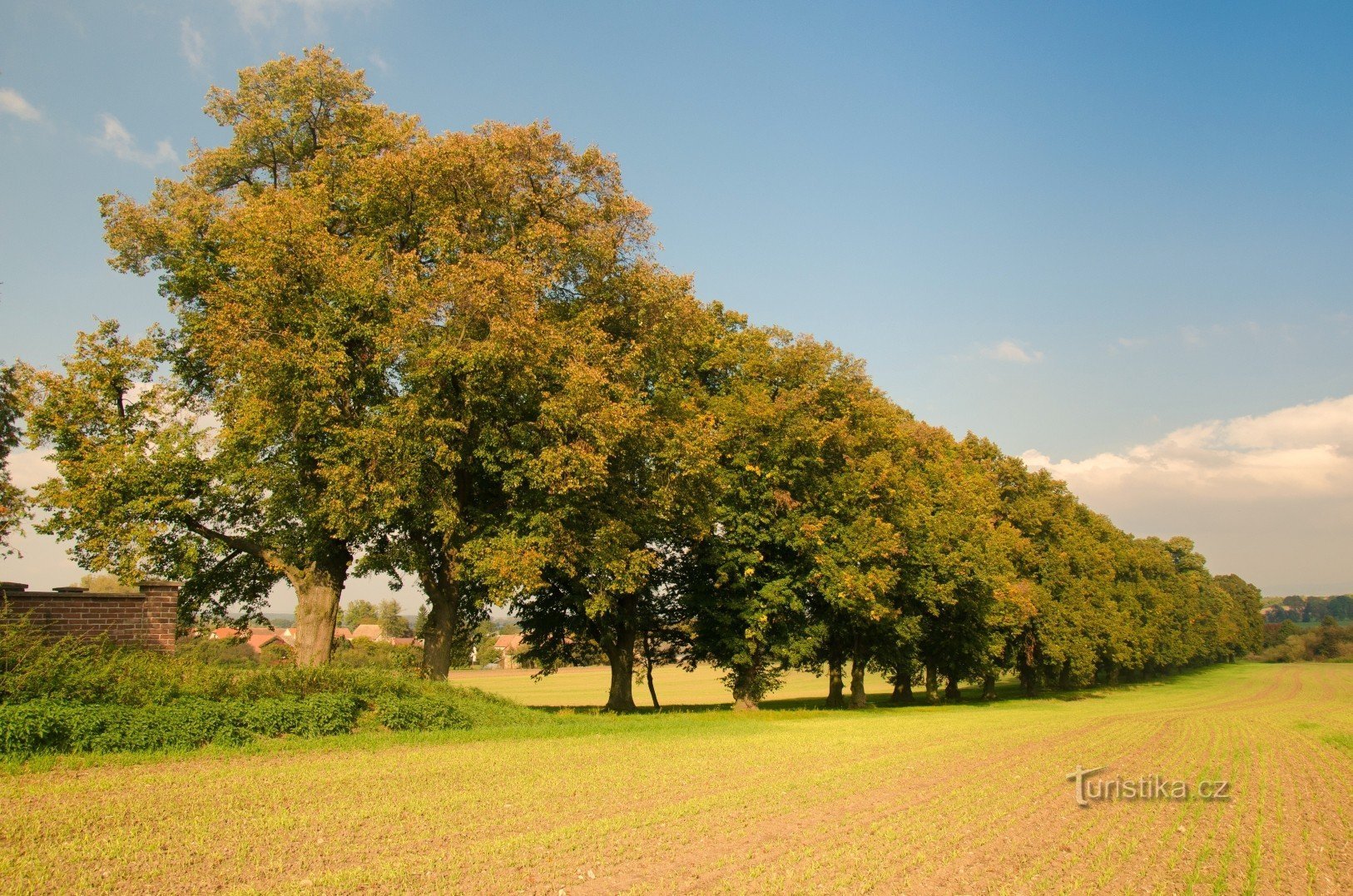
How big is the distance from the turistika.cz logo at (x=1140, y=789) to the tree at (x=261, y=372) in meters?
18.7

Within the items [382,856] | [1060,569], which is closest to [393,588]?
[382,856]

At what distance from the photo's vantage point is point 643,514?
94.0ft

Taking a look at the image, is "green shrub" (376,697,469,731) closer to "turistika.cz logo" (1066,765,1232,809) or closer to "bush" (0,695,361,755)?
"bush" (0,695,361,755)

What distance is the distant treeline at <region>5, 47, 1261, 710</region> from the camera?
2347 centimetres

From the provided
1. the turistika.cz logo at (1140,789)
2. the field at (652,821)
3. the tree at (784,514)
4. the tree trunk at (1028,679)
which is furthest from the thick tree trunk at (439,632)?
the tree trunk at (1028,679)

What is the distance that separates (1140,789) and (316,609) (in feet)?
74.9

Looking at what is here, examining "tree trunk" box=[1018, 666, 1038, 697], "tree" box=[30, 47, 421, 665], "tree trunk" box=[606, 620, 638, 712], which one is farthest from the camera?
"tree trunk" box=[1018, 666, 1038, 697]

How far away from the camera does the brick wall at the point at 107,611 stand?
1809 centimetres

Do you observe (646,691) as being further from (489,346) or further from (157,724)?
(157,724)

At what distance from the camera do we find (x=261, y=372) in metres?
23.1

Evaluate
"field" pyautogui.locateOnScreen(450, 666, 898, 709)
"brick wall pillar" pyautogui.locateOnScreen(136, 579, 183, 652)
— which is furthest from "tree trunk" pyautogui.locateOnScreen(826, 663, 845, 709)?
"brick wall pillar" pyautogui.locateOnScreen(136, 579, 183, 652)

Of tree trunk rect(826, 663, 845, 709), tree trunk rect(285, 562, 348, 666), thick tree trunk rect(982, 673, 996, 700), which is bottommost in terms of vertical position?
thick tree trunk rect(982, 673, 996, 700)

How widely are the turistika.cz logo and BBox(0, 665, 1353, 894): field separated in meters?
0.30

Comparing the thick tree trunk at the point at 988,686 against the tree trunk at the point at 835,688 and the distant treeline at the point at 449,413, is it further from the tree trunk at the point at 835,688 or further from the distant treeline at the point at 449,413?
the distant treeline at the point at 449,413
